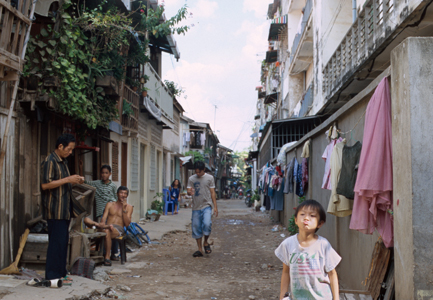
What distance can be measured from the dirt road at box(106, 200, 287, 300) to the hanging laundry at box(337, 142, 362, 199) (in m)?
1.90

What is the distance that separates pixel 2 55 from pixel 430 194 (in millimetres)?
4588

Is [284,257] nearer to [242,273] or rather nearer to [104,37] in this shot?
[242,273]

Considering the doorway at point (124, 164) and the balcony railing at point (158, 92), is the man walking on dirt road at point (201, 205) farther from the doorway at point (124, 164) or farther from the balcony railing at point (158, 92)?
the balcony railing at point (158, 92)

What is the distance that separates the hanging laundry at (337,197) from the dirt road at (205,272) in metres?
1.49

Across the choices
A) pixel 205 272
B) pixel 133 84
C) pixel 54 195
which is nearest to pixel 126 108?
pixel 133 84

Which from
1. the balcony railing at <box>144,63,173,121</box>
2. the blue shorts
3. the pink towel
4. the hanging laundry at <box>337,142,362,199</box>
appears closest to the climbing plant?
the blue shorts

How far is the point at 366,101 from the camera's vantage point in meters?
4.84

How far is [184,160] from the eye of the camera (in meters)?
28.7

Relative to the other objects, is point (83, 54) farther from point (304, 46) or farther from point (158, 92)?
point (304, 46)

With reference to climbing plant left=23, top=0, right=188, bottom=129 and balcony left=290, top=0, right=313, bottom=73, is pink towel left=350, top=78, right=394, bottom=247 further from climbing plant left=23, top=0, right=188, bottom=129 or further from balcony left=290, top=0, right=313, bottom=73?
balcony left=290, top=0, right=313, bottom=73

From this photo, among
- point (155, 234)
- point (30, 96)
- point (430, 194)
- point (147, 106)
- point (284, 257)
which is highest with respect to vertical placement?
point (147, 106)

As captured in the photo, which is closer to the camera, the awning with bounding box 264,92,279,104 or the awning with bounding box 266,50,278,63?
the awning with bounding box 266,50,278,63

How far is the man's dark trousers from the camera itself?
16.8ft

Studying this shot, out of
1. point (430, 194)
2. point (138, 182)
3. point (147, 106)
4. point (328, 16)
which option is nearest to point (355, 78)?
point (328, 16)
